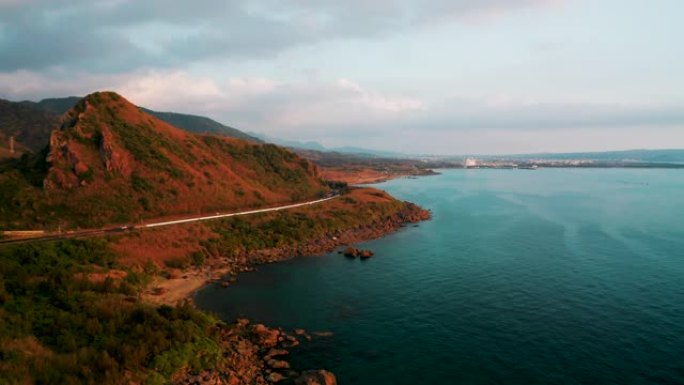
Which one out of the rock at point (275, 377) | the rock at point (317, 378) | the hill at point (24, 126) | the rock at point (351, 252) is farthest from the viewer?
the hill at point (24, 126)

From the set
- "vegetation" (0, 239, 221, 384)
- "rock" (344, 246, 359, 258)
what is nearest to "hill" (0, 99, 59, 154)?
"vegetation" (0, 239, 221, 384)

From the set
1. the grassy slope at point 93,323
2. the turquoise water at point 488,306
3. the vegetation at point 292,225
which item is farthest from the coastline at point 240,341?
the vegetation at point 292,225

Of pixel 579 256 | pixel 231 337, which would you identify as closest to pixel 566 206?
pixel 579 256

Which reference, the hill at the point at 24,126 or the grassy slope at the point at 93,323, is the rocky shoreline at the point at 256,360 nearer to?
the grassy slope at the point at 93,323

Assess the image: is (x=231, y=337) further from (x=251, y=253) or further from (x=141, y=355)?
(x=251, y=253)

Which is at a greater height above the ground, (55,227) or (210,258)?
(55,227)

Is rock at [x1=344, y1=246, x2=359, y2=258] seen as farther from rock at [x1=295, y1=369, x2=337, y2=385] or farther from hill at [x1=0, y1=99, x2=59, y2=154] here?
hill at [x1=0, y1=99, x2=59, y2=154]
